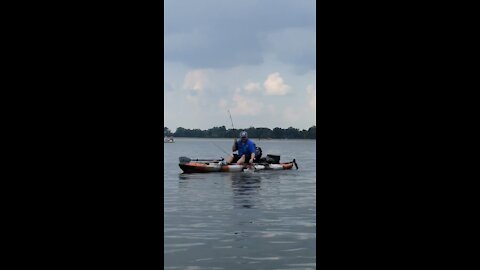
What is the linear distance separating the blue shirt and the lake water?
1.17 metres

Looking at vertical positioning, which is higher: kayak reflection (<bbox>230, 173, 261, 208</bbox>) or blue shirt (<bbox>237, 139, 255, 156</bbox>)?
blue shirt (<bbox>237, 139, 255, 156</bbox>)

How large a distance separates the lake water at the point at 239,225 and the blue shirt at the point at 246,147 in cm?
117

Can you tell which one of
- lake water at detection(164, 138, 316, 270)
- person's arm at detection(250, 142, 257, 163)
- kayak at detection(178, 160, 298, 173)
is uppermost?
person's arm at detection(250, 142, 257, 163)

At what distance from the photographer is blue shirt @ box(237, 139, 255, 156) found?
2544 centimetres

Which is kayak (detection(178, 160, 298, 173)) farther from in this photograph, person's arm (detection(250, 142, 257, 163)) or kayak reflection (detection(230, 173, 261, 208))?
kayak reflection (detection(230, 173, 261, 208))

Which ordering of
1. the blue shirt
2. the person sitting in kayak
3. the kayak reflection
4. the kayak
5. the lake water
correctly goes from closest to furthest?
the lake water < the kayak reflection < the person sitting in kayak < the blue shirt < the kayak

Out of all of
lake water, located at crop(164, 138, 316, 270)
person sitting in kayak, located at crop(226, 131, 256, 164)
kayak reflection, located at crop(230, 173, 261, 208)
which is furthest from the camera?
person sitting in kayak, located at crop(226, 131, 256, 164)

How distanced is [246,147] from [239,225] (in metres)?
11.8

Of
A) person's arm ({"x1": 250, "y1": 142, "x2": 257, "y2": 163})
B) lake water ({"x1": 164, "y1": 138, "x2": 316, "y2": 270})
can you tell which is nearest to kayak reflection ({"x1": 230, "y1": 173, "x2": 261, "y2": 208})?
lake water ({"x1": 164, "y1": 138, "x2": 316, "y2": 270})

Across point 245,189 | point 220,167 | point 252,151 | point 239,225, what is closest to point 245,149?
point 252,151
